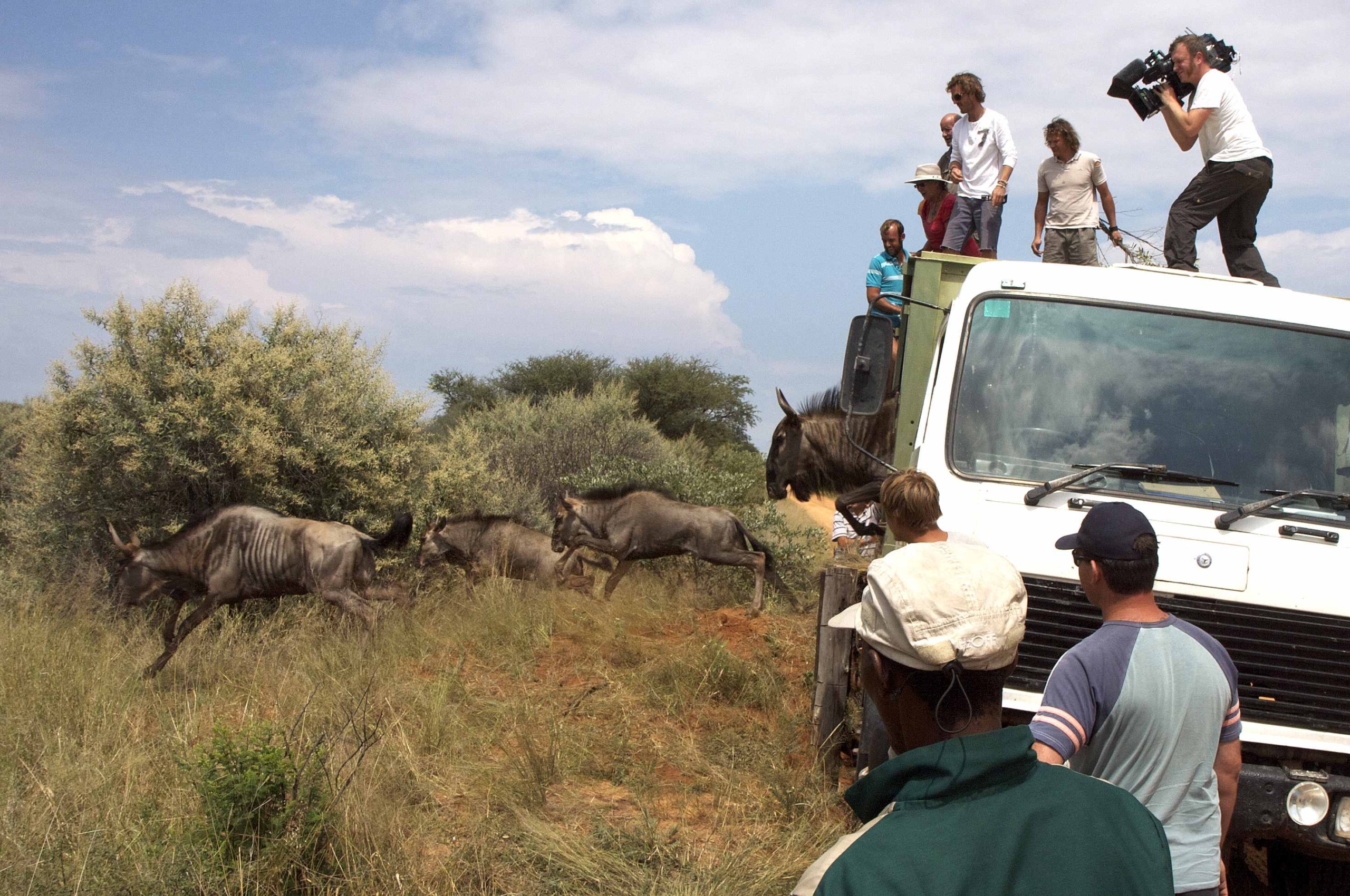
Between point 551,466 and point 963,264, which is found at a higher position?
point 963,264

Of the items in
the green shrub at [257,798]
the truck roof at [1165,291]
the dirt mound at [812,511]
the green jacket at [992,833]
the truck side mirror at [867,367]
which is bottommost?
the dirt mound at [812,511]

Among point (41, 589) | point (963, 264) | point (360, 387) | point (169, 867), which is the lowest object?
point (41, 589)

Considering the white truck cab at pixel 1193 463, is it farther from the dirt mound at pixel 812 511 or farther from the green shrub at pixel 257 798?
the dirt mound at pixel 812 511

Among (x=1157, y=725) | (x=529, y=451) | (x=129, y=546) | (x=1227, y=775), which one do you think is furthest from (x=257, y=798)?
(x=529, y=451)

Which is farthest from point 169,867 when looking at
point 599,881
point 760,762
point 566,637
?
point 566,637

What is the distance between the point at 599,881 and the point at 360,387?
9.40m

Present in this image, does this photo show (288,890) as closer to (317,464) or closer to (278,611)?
(278,611)

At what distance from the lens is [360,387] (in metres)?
12.9

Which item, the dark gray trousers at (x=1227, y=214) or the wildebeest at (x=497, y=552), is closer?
the dark gray trousers at (x=1227, y=214)

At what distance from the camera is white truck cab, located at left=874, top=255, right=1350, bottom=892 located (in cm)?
405

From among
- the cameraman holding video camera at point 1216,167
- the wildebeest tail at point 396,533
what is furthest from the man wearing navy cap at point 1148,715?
the wildebeest tail at point 396,533

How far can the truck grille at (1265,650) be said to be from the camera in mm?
4035

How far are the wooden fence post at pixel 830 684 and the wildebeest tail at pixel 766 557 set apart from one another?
6.14 meters

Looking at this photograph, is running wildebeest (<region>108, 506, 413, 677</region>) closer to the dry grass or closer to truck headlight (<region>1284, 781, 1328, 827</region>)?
the dry grass
